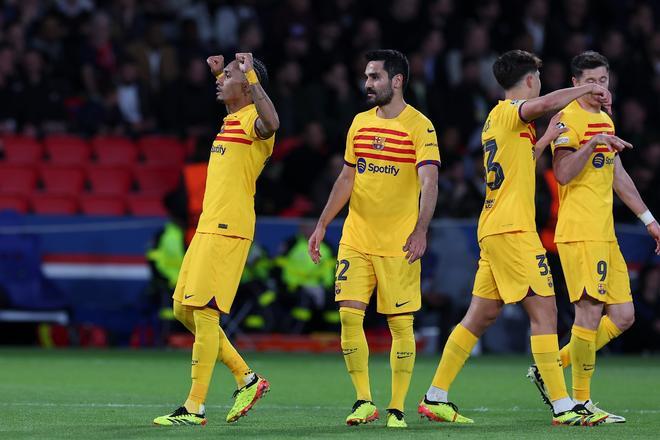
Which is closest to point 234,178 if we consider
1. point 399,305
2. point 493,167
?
point 399,305

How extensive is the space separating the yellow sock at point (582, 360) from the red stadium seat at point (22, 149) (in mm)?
10524

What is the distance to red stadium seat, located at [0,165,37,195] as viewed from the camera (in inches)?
701

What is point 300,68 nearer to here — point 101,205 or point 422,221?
point 101,205

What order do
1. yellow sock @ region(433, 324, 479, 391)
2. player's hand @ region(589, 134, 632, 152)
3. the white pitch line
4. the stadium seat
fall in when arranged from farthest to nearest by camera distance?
1. the stadium seat
2. the white pitch line
3. yellow sock @ region(433, 324, 479, 391)
4. player's hand @ region(589, 134, 632, 152)

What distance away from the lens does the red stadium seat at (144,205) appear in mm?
17828

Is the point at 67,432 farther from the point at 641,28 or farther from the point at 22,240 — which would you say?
the point at 641,28

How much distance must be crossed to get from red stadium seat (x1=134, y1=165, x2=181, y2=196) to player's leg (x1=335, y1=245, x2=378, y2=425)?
9615mm

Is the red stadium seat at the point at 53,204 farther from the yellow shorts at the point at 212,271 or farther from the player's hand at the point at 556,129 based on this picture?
the player's hand at the point at 556,129

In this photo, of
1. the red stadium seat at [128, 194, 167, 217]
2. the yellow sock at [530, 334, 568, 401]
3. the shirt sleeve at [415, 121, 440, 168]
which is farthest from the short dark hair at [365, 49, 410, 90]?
the red stadium seat at [128, 194, 167, 217]

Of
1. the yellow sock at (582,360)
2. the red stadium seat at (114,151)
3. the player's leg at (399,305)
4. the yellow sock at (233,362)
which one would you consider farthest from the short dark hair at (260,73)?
the red stadium seat at (114,151)

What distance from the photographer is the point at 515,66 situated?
355 inches

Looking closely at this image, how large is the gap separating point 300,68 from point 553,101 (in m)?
11.6

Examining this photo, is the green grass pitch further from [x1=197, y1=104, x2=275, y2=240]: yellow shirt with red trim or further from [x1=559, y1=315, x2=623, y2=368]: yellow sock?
[x1=197, y1=104, x2=275, y2=240]: yellow shirt with red trim

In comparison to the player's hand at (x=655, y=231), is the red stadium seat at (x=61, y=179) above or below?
above
